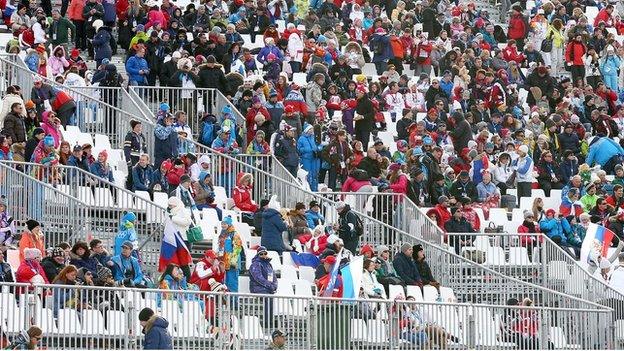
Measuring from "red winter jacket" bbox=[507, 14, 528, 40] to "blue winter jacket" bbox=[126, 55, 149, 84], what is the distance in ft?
35.8

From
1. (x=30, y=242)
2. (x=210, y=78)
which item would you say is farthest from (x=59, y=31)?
(x=30, y=242)

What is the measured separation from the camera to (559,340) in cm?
3481

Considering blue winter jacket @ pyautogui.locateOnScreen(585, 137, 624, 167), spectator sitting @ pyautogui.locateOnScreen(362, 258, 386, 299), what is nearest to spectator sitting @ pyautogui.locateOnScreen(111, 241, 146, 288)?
spectator sitting @ pyautogui.locateOnScreen(362, 258, 386, 299)

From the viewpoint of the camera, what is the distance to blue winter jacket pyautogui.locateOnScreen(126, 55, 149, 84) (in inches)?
1737

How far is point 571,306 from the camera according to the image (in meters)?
37.5

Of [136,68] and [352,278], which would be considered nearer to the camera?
[352,278]

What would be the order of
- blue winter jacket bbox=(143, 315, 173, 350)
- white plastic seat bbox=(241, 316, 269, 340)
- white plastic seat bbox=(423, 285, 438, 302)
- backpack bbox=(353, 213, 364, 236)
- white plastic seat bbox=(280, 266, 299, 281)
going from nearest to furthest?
blue winter jacket bbox=(143, 315, 173, 350) → white plastic seat bbox=(241, 316, 269, 340) → white plastic seat bbox=(280, 266, 299, 281) → white plastic seat bbox=(423, 285, 438, 302) → backpack bbox=(353, 213, 364, 236)

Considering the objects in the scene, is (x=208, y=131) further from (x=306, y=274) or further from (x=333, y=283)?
(x=333, y=283)

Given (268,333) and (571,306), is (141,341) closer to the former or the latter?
(268,333)

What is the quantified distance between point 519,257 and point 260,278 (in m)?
6.42

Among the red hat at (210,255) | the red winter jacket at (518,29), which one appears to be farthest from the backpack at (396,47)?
the red hat at (210,255)

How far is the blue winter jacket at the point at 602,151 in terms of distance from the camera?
45875 mm

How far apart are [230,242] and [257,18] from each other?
1343 centimetres

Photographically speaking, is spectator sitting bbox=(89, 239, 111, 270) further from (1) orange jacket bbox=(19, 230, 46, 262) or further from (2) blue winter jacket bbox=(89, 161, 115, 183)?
(2) blue winter jacket bbox=(89, 161, 115, 183)
